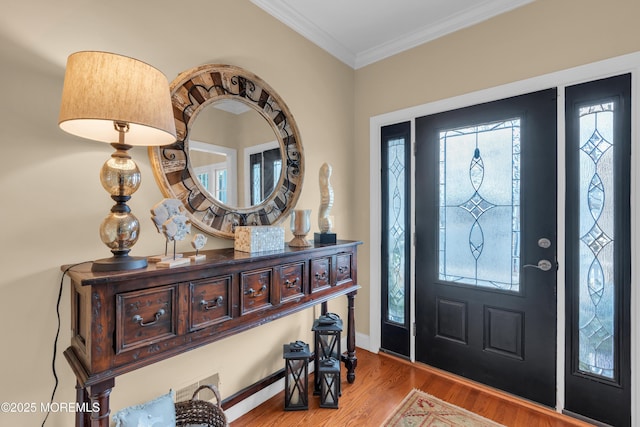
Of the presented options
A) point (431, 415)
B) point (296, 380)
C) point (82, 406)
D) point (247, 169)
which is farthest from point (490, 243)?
point (82, 406)

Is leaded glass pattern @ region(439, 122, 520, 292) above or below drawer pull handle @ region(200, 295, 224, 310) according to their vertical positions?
above

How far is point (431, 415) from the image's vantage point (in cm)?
188

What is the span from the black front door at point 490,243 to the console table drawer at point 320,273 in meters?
0.94

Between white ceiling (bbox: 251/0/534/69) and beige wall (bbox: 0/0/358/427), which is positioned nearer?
beige wall (bbox: 0/0/358/427)

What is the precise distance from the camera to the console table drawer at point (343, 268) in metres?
2.00

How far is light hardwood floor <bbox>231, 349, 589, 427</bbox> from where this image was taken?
181 centimetres

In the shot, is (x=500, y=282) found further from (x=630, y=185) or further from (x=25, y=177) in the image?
(x=25, y=177)

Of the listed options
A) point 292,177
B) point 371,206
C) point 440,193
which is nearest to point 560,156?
point 440,193

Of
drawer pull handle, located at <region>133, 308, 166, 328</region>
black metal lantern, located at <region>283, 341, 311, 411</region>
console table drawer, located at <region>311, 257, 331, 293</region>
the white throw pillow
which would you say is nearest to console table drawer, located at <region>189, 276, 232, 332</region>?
drawer pull handle, located at <region>133, 308, 166, 328</region>

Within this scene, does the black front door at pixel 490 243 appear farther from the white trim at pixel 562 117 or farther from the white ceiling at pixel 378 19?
the white ceiling at pixel 378 19

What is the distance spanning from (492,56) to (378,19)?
880 millimetres

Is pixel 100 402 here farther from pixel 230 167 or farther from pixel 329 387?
pixel 329 387

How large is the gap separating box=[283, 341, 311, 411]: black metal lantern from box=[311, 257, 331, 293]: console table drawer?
0.47 metres

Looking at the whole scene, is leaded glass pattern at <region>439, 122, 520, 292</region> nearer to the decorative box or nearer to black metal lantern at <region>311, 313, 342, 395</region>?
black metal lantern at <region>311, 313, 342, 395</region>
